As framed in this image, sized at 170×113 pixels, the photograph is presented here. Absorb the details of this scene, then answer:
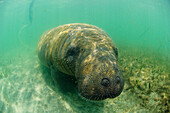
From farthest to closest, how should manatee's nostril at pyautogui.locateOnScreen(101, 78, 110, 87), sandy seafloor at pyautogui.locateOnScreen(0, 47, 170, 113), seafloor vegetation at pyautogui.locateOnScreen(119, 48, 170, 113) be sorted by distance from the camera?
sandy seafloor at pyautogui.locateOnScreen(0, 47, 170, 113)
seafloor vegetation at pyautogui.locateOnScreen(119, 48, 170, 113)
manatee's nostril at pyautogui.locateOnScreen(101, 78, 110, 87)

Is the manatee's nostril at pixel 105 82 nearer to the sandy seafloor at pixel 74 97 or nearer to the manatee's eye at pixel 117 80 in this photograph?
the manatee's eye at pixel 117 80

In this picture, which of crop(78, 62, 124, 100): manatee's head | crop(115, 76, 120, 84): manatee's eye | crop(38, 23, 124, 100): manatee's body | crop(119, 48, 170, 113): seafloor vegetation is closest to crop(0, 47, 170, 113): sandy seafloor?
crop(119, 48, 170, 113): seafloor vegetation

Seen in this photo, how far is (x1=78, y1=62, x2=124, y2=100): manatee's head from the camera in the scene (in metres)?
2.06

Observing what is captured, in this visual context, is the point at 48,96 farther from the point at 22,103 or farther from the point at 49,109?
the point at 22,103

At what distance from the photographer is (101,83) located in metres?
2.07

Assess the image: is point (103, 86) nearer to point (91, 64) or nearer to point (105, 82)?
point (105, 82)

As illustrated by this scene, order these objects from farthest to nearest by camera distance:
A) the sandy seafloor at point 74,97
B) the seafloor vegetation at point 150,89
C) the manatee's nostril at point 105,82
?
the sandy seafloor at point 74,97, the seafloor vegetation at point 150,89, the manatee's nostril at point 105,82

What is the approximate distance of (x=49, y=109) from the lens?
13.4ft

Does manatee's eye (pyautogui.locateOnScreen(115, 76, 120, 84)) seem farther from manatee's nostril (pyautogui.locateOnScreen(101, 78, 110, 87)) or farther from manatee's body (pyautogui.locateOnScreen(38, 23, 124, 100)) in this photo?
manatee's nostril (pyautogui.locateOnScreen(101, 78, 110, 87))

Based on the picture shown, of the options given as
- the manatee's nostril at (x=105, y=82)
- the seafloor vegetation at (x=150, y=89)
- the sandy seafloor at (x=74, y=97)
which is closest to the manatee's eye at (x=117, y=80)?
the manatee's nostril at (x=105, y=82)

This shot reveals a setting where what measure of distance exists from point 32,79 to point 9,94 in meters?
1.14

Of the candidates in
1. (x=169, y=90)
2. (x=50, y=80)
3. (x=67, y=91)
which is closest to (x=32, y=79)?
(x=50, y=80)

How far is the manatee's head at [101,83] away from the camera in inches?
81.3

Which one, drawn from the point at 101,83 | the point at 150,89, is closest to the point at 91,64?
the point at 101,83
